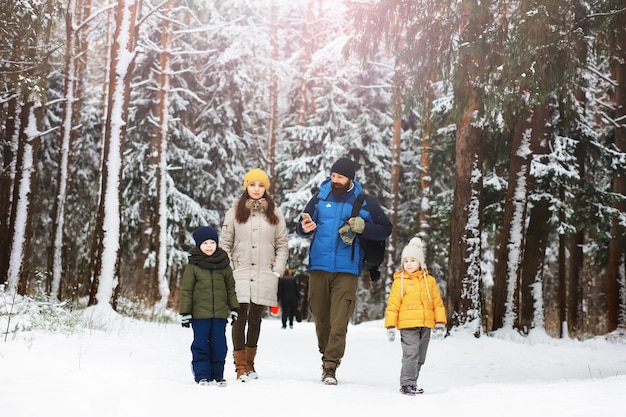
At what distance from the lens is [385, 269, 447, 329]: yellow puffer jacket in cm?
621

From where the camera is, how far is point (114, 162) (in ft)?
40.3

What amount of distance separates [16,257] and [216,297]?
10940mm

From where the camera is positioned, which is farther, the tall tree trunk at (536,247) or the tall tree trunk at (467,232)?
the tall tree trunk at (536,247)

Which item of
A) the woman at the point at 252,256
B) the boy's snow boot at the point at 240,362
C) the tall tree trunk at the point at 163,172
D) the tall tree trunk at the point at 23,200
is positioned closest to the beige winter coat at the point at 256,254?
the woman at the point at 252,256

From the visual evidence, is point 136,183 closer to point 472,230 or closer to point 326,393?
point 472,230

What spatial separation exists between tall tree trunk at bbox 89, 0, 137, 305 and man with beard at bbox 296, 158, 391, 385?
6.35 metres

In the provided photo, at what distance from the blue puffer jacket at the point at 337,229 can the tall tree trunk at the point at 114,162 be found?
644 cm

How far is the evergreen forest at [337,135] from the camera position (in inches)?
410

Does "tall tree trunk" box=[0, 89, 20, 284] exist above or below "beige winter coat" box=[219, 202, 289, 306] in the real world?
above

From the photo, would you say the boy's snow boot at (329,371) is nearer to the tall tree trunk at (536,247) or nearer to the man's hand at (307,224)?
the man's hand at (307,224)

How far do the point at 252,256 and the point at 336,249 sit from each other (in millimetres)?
854

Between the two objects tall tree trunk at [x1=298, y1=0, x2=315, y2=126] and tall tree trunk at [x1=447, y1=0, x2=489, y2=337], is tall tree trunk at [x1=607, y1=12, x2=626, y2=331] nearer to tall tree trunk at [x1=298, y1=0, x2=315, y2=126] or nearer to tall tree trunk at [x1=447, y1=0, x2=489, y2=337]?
tall tree trunk at [x1=447, y1=0, x2=489, y2=337]

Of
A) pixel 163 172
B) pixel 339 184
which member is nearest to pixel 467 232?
pixel 339 184

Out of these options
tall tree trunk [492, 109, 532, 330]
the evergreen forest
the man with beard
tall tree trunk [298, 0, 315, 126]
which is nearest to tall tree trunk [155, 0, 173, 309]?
the evergreen forest
